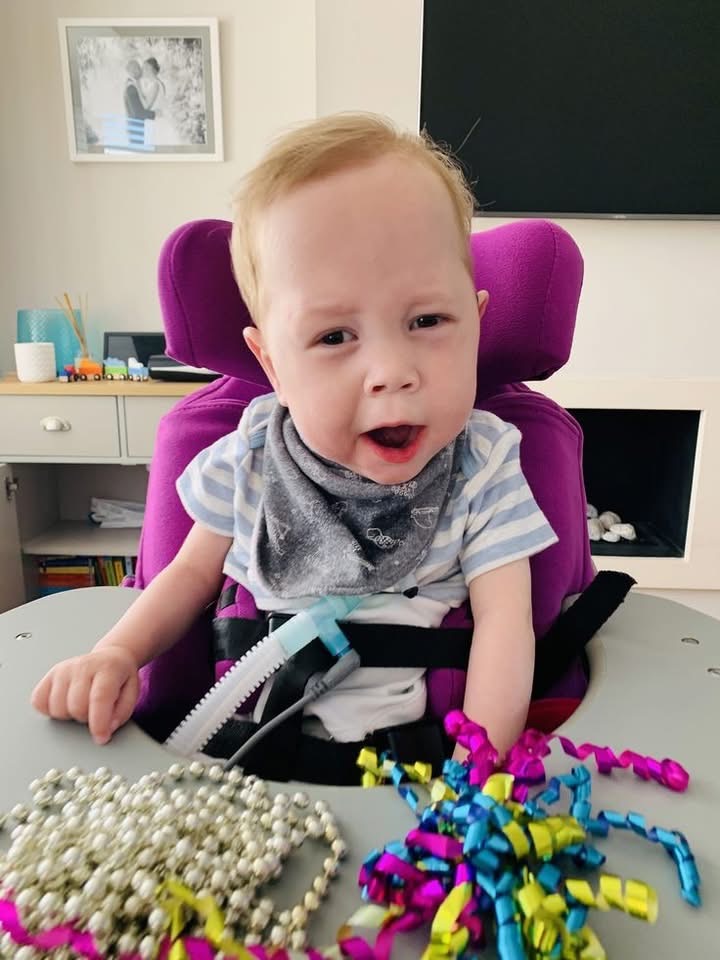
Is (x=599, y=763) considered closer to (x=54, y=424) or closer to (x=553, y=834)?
(x=553, y=834)

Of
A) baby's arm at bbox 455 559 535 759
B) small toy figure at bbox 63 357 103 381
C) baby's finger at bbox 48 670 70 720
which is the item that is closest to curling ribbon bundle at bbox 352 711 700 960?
baby's arm at bbox 455 559 535 759

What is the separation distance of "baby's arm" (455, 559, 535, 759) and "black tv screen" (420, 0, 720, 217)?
1432mm

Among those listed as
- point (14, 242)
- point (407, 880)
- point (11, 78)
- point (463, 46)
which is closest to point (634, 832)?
point (407, 880)

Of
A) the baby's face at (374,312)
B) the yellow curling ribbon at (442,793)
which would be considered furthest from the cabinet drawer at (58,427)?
the yellow curling ribbon at (442,793)

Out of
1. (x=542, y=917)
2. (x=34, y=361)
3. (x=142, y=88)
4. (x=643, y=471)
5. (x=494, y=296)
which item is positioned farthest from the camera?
(x=643, y=471)

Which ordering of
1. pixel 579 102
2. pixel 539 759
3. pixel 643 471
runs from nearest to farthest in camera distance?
1. pixel 539 759
2. pixel 579 102
3. pixel 643 471

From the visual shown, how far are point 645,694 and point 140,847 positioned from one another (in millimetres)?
381

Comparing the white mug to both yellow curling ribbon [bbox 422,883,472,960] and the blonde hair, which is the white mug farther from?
yellow curling ribbon [bbox 422,883,472,960]

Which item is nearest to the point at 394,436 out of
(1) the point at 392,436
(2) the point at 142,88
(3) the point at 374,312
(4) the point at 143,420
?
(1) the point at 392,436

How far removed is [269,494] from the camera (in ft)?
2.37

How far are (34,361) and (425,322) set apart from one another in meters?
1.61

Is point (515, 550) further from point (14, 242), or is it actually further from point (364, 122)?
point (14, 242)

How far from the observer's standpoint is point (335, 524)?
2.28ft

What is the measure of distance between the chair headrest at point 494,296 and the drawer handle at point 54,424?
1204mm
